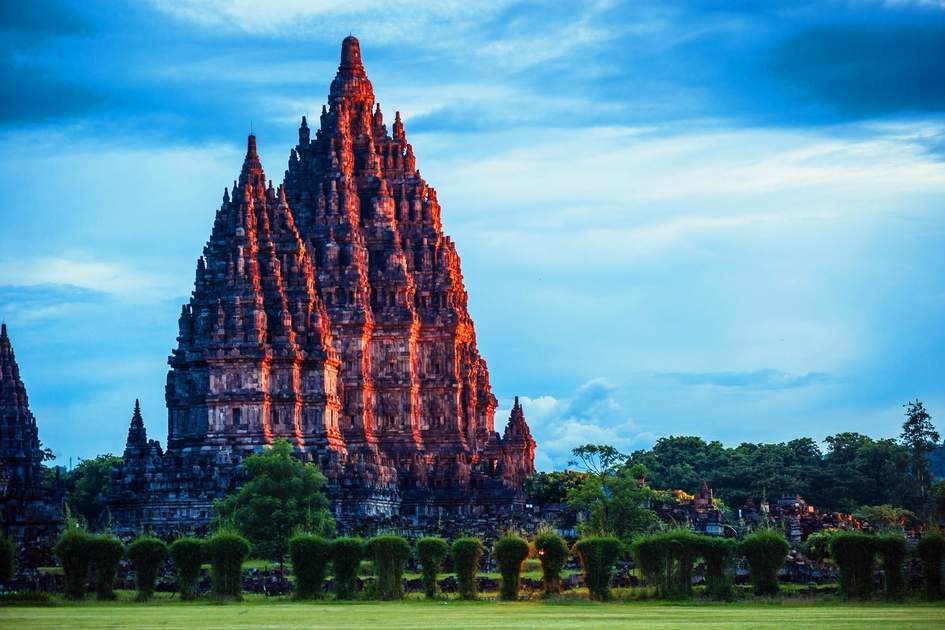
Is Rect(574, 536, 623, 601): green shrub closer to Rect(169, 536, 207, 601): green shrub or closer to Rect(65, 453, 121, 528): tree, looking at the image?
Rect(169, 536, 207, 601): green shrub

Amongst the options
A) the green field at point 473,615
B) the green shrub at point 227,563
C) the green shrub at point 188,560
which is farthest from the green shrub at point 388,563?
the green shrub at point 188,560

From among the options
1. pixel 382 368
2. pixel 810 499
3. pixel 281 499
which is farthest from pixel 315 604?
pixel 810 499

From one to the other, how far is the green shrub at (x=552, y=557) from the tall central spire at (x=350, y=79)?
6472 cm

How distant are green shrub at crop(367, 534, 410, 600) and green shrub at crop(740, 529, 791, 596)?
39.1 feet

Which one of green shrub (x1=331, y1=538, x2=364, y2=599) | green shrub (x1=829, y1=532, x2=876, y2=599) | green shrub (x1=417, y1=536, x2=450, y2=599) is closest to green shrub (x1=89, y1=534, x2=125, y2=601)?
green shrub (x1=331, y1=538, x2=364, y2=599)

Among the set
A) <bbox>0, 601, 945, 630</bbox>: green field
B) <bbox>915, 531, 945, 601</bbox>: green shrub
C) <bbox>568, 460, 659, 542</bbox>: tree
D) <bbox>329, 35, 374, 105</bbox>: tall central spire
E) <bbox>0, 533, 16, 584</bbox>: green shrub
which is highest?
<bbox>329, 35, 374, 105</bbox>: tall central spire

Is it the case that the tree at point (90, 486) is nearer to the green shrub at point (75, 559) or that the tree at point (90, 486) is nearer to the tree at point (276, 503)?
the tree at point (276, 503)

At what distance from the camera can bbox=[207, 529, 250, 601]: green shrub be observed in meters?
79.1

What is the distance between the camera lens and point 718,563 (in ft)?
257

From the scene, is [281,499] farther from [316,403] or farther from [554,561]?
[554,561]

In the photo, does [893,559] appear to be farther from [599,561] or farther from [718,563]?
[599,561]

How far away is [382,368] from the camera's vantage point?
134375 millimetres

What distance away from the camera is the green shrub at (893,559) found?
76.5 metres

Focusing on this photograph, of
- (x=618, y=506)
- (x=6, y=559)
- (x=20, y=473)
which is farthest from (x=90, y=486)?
(x=6, y=559)
